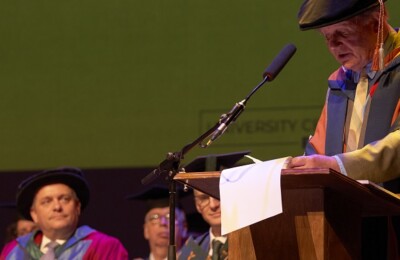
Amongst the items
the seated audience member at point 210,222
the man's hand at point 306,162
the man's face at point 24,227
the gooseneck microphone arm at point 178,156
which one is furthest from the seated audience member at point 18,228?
the man's hand at point 306,162

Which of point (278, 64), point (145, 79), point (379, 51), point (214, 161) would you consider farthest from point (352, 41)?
point (145, 79)

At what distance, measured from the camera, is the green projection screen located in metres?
5.42

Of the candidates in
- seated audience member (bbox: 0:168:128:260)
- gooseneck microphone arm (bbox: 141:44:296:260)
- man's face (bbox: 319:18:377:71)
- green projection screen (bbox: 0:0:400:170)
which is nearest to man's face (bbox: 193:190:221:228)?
green projection screen (bbox: 0:0:400:170)

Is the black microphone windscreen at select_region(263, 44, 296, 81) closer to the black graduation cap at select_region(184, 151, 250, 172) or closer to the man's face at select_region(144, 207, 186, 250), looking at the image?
the black graduation cap at select_region(184, 151, 250, 172)

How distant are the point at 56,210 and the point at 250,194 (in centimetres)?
335

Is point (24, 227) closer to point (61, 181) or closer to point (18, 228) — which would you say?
point (18, 228)

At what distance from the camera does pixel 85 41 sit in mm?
5988

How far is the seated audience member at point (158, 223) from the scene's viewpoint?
5.89 m

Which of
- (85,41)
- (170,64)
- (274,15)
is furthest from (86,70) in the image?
(274,15)

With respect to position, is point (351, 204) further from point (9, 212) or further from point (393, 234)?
point (9, 212)

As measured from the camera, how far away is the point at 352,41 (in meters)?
2.97

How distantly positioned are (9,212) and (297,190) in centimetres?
453

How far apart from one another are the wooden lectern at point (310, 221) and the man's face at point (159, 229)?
10.9 feet

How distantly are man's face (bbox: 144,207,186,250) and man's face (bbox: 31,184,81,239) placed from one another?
1.83 feet
